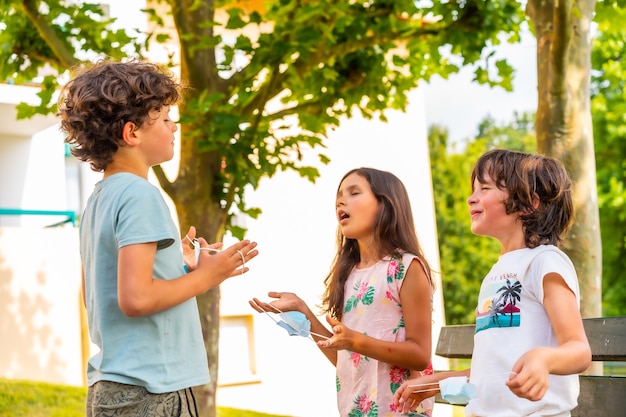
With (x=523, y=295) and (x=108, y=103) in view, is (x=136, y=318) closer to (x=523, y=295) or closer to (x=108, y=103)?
(x=108, y=103)

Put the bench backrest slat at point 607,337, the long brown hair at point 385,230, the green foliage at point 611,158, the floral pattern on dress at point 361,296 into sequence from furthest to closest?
the green foliage at point 611,158 < the long brown hair at point 385,230 < the floral pattern on dress at point 361,296 < the bench backrest slat at point 607,337

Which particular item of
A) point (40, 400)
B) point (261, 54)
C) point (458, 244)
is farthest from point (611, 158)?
point (261, 54)

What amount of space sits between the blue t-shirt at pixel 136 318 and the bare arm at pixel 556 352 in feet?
2.74

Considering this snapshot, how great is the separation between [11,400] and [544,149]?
557cm

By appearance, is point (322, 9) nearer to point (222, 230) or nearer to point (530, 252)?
point (222, 230)

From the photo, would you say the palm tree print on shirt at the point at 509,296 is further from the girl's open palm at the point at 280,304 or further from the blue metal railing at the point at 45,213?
the blue metal railing at the point at 45,213

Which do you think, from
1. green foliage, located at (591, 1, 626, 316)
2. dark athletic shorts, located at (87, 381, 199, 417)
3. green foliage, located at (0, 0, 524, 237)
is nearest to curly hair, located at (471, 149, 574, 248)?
dark athletic shorts, located at (87, 381, 199, 417)

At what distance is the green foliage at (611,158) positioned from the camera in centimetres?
2344

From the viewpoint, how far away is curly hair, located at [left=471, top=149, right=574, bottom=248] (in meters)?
2.49

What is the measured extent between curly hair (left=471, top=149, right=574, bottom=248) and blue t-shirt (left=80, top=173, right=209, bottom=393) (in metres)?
1.00

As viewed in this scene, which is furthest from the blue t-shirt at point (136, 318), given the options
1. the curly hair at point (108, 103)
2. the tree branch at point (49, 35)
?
the tree branch at point (49, 35)

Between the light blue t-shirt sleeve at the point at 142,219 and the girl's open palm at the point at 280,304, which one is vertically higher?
the light blue t-shirt sleeve at the point at 142,219

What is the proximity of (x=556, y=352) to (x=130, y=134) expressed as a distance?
1.22m

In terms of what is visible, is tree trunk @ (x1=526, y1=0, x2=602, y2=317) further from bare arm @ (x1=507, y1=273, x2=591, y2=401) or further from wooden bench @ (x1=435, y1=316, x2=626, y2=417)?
bare arm @ (x1=507, y1=273, x2=591, y2=401)
